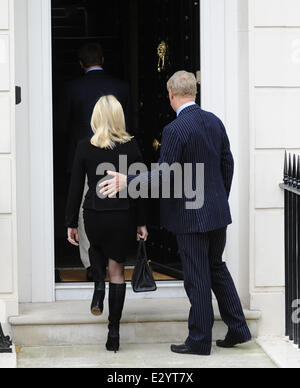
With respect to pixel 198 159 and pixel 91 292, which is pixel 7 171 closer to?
pixel 91 292

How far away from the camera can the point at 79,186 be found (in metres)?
6.31

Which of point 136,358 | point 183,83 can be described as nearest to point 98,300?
point 136,358

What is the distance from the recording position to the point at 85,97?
736 centimetres

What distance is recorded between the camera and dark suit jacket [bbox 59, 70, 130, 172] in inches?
290

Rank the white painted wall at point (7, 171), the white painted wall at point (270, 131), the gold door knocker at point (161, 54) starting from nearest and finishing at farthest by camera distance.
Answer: the white painted wall at point (7, 171)
the white painted wall at point (270, 131)
the gold door knocker at point (161, 54)

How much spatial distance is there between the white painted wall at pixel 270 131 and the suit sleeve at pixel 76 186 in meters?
1.30

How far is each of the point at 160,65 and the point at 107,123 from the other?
6.36 ft

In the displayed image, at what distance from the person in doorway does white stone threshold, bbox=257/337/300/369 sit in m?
1.65

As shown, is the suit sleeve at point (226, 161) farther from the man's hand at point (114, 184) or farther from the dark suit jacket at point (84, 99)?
the dark suit jacket at point (84, 99)

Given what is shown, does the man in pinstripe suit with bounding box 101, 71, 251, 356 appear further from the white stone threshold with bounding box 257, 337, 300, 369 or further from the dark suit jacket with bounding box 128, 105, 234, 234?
the white stone threshold with bounding box 257, 337, 300, 369

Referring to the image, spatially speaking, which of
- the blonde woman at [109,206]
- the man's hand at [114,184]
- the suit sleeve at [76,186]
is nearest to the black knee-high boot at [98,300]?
the blonde woman at [109,206]

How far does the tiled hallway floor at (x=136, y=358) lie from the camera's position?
242 inches

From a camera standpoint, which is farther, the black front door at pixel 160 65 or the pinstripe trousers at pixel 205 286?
the black front door at pixel 160 65
